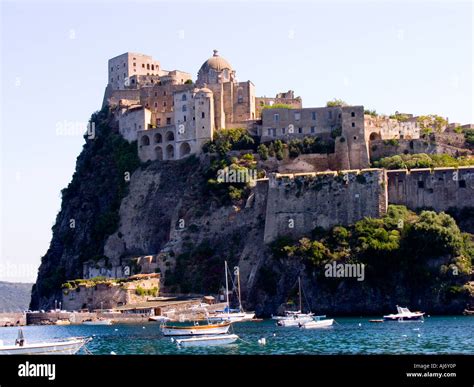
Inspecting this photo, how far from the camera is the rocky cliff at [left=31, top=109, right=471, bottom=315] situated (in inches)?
2202

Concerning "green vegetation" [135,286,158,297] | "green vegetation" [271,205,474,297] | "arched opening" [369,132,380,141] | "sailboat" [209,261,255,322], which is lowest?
"sailboat" [209,261,255,322]

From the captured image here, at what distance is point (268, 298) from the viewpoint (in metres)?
59.4

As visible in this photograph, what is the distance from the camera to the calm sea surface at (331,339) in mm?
33719

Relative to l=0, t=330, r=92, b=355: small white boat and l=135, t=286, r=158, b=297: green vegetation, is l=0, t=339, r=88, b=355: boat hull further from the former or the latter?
l=135, t=286, r=158, b=297: green vegetation

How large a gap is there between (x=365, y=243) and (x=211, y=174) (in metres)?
17.5

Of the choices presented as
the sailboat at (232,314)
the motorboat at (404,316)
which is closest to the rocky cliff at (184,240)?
the sailboat at (232,314)

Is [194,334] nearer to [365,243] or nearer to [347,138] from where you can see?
[365,243]

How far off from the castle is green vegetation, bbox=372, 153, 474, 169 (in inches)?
77.3

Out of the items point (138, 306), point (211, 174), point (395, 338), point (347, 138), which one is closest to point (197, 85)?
point (211, 174)

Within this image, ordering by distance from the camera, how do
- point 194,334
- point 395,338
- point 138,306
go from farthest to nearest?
point 138,306, point 194,334, point 395,338

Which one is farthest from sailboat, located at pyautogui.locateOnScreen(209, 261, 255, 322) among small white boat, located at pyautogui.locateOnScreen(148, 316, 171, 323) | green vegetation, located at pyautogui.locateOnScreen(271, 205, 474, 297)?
green vegetation, located at pyautogui.locateOnScreen(271, 205, 474, 297)

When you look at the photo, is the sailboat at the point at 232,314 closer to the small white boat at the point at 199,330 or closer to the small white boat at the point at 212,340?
the small white boat at the point at 199,330

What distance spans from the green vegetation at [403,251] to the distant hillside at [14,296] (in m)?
95.6
